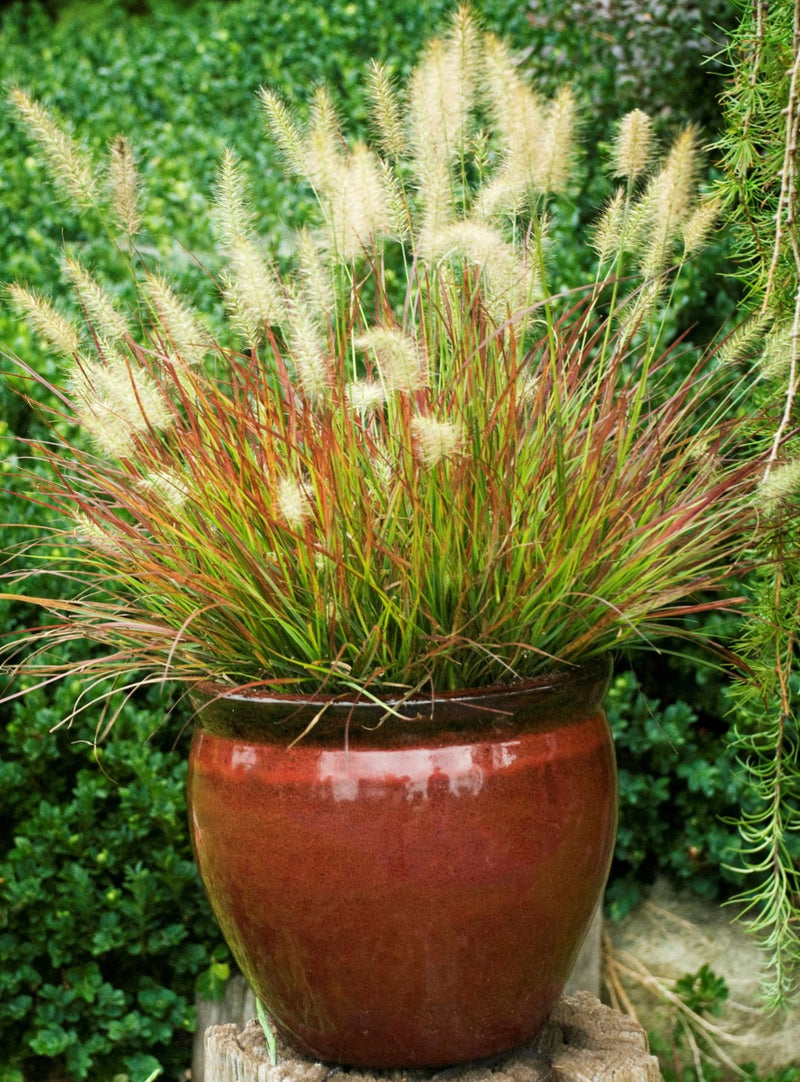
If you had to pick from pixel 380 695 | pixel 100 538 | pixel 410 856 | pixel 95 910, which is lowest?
pixel 95 910

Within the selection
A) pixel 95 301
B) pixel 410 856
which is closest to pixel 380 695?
pixel 410 856

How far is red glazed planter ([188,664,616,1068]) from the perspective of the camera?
1245 mm

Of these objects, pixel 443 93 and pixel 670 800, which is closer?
pixel 443 93

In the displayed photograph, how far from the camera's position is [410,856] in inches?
48.8

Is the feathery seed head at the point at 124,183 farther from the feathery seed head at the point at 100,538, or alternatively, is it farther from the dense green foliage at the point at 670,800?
the dense green foliage at the point at 670,800

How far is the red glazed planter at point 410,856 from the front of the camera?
1.25 metres

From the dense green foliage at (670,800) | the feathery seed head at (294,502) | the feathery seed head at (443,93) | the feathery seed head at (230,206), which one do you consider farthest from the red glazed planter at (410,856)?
the dense green foliage at (670,800)

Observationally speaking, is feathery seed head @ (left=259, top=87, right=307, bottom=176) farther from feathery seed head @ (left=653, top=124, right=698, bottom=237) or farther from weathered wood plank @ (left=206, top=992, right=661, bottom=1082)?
weathered wood plank @ (left=206, top=992, right=661, bottom=1082)

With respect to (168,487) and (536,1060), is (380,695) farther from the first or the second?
(536,1060)

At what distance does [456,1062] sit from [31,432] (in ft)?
5.27

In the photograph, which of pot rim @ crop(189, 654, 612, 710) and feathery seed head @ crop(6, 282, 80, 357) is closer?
pot rim @ crop(189, 654, 612, 710)

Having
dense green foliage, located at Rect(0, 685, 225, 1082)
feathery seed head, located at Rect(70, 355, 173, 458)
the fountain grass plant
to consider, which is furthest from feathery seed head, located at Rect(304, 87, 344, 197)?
dense green foliage, located at Rect(0, 685, 225, 1082)

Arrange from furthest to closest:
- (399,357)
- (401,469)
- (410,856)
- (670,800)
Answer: (670,800), (401,469), (410,856), (399,357)

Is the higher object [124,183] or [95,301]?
[124,183]
